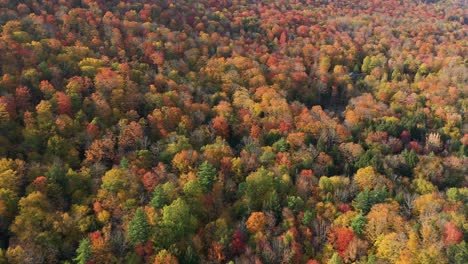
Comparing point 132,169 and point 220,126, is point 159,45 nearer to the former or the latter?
point 220,126

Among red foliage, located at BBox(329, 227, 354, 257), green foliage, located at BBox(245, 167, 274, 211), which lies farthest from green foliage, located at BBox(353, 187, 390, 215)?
green foliage, located at BBox(245, 167, 274, 211)

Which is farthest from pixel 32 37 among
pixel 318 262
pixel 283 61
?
pixel 318 262

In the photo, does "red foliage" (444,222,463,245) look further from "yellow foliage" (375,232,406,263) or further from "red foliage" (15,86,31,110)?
"red foliage" (15,86,31,110)

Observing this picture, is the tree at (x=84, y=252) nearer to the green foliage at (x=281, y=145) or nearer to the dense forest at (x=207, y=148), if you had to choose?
the dense forest at (x=207, y=148)

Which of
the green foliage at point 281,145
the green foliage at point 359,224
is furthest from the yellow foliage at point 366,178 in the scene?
the green foliage at point 281,145

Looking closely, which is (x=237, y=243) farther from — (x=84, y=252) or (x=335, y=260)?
(x=84, y=252)

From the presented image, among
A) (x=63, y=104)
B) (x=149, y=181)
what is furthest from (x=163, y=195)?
(x=63, y=104)
